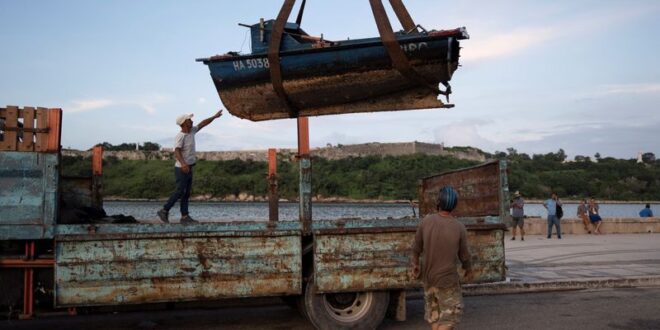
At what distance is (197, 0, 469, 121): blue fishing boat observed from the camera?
7.21m

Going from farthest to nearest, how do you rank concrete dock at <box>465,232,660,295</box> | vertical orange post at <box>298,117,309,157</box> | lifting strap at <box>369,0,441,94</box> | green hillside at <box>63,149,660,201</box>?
green hillside at <box>63,149,660,201</box> < concrete dock at <box>465,232,660,295</box> < vertical orange post at <box>298,117,309,157</box> < lifting strap at <box>369,0,441,94</box>

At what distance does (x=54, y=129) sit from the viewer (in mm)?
6129

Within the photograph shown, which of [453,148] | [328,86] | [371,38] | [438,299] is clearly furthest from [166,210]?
[453,148]

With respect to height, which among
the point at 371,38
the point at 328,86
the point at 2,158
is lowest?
the point at 2,158

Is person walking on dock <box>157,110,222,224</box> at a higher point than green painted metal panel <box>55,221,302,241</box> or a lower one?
higher

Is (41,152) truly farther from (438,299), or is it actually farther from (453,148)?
(453,148)

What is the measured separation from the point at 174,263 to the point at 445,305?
2793mm

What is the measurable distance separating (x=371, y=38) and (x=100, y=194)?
423cm

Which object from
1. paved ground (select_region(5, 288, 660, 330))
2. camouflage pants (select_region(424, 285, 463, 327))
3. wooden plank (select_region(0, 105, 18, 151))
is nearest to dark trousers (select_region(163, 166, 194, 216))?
paved ground (select_region(5, 288, 660, 330))

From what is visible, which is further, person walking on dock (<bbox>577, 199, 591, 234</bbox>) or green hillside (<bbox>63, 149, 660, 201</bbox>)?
person walking on dock (<bbox>577, 199, 591, 234</bbox>)

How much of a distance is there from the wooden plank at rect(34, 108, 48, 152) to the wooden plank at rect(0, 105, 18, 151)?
0.20m

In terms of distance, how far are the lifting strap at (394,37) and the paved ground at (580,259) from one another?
16.3 ft

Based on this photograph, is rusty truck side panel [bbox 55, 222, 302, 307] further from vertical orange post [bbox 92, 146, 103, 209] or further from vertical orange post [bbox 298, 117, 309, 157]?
vertical orange post [bbox 92, 146, 103, 209]

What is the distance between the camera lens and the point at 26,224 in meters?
5.95
